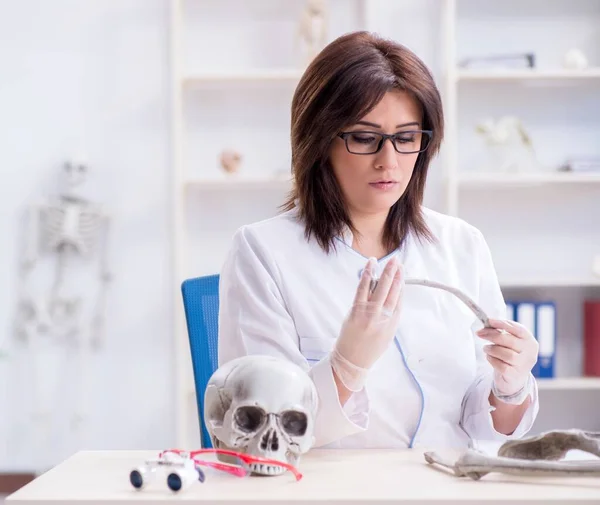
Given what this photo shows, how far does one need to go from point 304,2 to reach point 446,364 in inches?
88.1

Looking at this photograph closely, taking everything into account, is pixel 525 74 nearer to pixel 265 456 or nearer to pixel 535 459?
pixel 535 459

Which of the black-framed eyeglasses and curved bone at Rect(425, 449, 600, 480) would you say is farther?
the black-framed eyeglasses

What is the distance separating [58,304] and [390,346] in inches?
87.5

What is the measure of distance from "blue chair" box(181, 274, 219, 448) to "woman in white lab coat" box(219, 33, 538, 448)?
157 mm

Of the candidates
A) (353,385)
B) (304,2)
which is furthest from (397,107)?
(304,2)

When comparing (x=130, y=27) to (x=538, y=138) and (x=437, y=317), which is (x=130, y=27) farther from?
(x=437, y=317)

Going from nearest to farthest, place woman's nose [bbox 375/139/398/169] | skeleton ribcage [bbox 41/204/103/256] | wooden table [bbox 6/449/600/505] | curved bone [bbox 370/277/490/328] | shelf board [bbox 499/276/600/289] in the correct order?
1. wooden table [bbox 6/449/600/505]
2. curved bone [bbox 370/277/490/328]
3. woman's nose [bbox 375/139/398/169]
4. shelf board [bbox 499/276/600/289]
5. skeleton ribcage [bbox 41/204/103/256]

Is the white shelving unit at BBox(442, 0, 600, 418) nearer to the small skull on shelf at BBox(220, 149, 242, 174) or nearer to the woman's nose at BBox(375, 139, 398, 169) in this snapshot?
A: the small skull on shelf at BBox(220, 149, 242, 174)

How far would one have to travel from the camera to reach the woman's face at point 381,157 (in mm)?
1496

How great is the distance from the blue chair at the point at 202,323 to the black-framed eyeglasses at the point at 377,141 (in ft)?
1.47

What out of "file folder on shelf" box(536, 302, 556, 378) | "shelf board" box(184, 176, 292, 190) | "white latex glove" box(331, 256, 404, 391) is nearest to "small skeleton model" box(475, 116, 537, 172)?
"file folder on shelf" box(536, 302, 556, 378)

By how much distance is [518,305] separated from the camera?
10.4ft

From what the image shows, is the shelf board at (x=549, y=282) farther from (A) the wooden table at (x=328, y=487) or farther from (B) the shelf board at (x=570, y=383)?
(A) the wooden table at (x=328, y=487)

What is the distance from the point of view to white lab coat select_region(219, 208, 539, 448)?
59.9 inches
